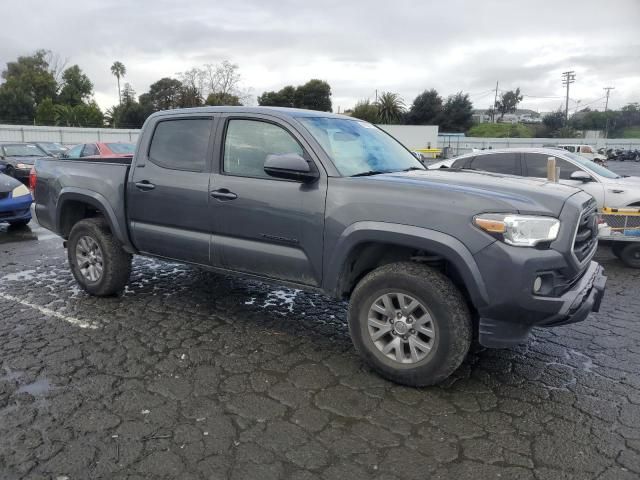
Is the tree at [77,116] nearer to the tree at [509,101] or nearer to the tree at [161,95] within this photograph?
the tree at [161,95]

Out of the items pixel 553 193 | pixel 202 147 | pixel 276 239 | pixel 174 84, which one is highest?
pixel 174 84

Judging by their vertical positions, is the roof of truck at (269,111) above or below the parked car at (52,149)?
above

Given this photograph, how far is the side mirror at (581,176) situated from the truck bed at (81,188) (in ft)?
20.7

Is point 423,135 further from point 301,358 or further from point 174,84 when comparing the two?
point 301,358

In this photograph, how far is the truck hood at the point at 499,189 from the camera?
314 centimetres

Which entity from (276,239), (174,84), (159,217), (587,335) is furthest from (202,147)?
(174,84)

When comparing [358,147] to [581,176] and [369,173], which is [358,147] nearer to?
[369,173]

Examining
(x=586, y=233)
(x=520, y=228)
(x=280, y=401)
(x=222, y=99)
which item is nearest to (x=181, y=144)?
(x=280, y=401)

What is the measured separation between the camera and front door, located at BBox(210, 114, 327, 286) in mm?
3768

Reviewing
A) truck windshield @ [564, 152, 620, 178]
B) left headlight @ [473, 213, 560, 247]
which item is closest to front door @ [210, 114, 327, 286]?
left headlight @ [473, 213, 560, 247]

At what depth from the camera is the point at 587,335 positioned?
14.8 feet

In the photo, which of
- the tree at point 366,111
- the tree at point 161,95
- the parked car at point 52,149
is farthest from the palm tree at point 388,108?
the parked car at point 52,149

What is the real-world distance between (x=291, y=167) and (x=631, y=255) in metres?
5.80

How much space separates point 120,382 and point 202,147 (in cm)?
207
